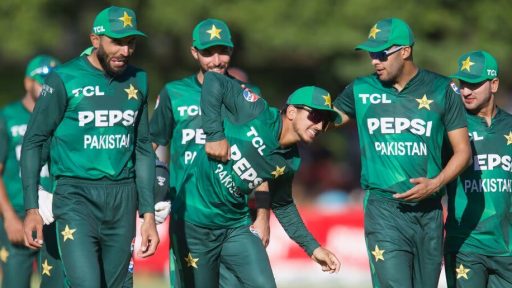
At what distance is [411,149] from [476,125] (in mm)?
788

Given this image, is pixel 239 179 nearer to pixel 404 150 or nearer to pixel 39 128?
pixel 404 150

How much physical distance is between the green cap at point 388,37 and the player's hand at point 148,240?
2.18 m

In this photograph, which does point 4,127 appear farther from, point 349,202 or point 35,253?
point 349,202

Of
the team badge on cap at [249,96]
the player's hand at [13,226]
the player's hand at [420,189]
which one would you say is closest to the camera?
the player's hand at [420,189]

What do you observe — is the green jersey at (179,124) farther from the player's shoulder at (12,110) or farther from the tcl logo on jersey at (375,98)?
the player's shoulder at (12,110)

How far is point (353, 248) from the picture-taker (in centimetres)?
1678

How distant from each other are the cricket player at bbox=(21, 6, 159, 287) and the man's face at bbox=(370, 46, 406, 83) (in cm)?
197

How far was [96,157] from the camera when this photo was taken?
8.75 meters

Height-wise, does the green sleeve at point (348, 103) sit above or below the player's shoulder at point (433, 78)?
below

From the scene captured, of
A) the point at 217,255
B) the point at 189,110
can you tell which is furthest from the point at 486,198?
the point at 189,110

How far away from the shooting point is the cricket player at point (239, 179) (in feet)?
29.2

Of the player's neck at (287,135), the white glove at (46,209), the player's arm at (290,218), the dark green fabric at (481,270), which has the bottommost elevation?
the dark green fabric at (481,270)

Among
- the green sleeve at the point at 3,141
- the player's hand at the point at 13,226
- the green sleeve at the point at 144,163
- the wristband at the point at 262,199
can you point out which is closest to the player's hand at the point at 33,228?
the green sleeve at the point at 144,163

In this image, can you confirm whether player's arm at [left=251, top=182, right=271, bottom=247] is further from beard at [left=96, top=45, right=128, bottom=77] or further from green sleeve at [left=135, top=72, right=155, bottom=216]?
beard at [left=96, top=45, right=128, bottom=77]
